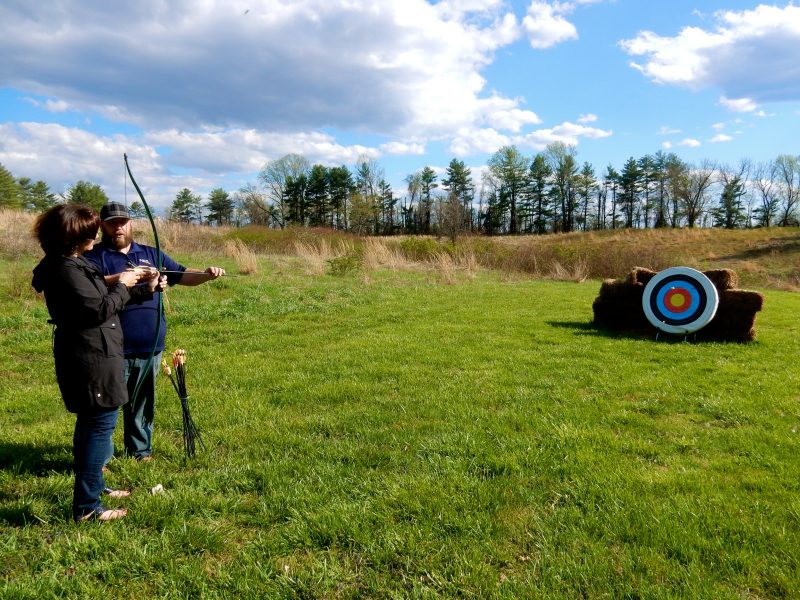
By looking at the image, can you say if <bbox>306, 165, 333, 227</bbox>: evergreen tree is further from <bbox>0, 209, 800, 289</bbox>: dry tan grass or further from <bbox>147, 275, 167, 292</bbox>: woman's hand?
<bbox>147, 275, 167, 292</bbox>: woman's hand

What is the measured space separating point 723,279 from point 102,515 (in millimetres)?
8178

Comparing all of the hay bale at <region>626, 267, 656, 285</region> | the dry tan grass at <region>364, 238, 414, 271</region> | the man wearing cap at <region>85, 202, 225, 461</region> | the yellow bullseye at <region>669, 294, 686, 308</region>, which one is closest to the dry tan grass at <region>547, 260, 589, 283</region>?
the dry tan grass at <region>364, 238, 414, 271</region>

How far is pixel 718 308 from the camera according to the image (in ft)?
24.0

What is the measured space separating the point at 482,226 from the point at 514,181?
23.0ft

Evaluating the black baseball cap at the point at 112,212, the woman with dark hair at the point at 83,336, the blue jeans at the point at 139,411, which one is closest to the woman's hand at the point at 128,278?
the woman with dark hair at the point at 83,336

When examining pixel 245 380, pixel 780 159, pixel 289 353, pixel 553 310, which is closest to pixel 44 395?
pixel 245 380

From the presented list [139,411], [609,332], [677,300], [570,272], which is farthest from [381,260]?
[139,411]

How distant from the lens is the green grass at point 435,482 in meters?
2.24

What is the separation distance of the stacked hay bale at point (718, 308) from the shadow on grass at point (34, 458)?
755 centimetres

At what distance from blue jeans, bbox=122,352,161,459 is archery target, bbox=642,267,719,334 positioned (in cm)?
689

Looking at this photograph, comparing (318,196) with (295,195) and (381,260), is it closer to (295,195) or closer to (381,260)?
(295,195)

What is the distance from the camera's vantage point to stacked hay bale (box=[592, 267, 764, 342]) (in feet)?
23.4

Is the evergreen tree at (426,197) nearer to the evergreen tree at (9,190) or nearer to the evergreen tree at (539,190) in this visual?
the evergreen tree at (539,190)

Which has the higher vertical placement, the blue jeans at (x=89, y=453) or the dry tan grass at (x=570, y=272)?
the dry tan grass at (x=570, y=272)
